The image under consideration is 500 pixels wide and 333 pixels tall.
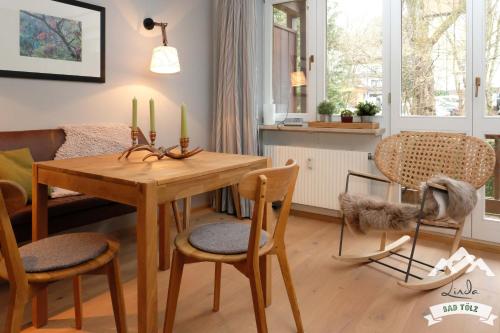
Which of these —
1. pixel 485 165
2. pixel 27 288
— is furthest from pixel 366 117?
pixel 27 288

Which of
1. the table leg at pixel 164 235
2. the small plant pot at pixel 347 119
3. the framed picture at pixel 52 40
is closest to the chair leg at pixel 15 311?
the table leg at pixel 164 235

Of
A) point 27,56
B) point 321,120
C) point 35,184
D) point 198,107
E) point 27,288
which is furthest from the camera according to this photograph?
point 198,107

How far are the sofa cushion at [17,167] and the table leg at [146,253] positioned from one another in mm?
1194

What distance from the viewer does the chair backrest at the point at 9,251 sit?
3.81 ft

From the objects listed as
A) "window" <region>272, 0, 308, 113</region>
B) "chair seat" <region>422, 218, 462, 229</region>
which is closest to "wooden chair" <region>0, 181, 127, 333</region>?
"chair seat" <region>422, 218, 462, 229</region>

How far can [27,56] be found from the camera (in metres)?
2.48

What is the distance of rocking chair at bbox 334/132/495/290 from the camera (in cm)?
225

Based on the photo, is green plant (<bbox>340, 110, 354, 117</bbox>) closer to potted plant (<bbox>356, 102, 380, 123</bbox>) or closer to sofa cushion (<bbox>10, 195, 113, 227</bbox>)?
potted plant (<bbox>356, 102, 380, 123</bbox>)

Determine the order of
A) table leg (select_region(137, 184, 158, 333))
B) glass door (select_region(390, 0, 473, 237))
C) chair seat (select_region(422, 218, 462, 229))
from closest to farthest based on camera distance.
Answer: table leg (select_region(137, 184, 158, 333))
chair seat (select_region(422, 218, 462, 229))
glass door (select_region(390, 0, 473, 237))

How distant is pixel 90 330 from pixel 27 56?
1.77 meters

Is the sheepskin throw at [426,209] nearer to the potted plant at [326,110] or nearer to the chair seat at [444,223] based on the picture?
the chair seat at [444,223]

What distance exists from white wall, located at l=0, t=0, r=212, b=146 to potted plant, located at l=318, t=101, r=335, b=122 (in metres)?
1.13

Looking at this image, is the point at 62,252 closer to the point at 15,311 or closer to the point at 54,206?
the point at 15,311

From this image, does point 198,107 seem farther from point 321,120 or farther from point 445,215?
point 445,215
